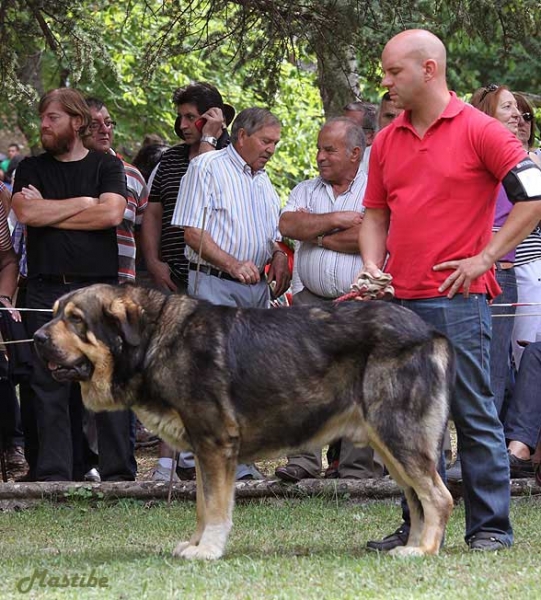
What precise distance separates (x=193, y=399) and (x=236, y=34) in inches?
245

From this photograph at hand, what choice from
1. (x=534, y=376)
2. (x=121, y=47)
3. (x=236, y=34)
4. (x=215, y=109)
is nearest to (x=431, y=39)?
(x=534, y=376)

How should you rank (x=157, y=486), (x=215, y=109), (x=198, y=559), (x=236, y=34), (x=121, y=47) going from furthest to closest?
(x=121, y=47)
(x=236, y=34)
(x=215, y=109)
(x=157, y=486)
(x=198, y=559)

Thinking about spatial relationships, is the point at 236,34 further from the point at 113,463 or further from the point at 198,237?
the point at 113,463

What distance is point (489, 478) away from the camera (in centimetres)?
625

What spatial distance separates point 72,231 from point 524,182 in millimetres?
3888

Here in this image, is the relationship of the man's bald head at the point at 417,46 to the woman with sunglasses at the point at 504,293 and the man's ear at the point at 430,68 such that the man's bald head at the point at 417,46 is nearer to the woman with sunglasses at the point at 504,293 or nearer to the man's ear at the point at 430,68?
the man's ear at the point at 430,68

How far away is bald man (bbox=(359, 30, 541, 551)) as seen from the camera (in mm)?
6020

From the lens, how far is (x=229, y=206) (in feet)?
29.7

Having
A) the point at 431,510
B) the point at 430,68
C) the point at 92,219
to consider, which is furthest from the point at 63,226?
the point at 431,510

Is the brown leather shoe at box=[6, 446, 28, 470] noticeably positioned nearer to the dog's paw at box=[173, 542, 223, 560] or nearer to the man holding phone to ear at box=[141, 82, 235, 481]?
the man holding phone to ear at box=[141, 82, 235, 481]

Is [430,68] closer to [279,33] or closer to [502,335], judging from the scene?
[502,335]

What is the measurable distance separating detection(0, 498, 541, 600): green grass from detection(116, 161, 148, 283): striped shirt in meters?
1.94
